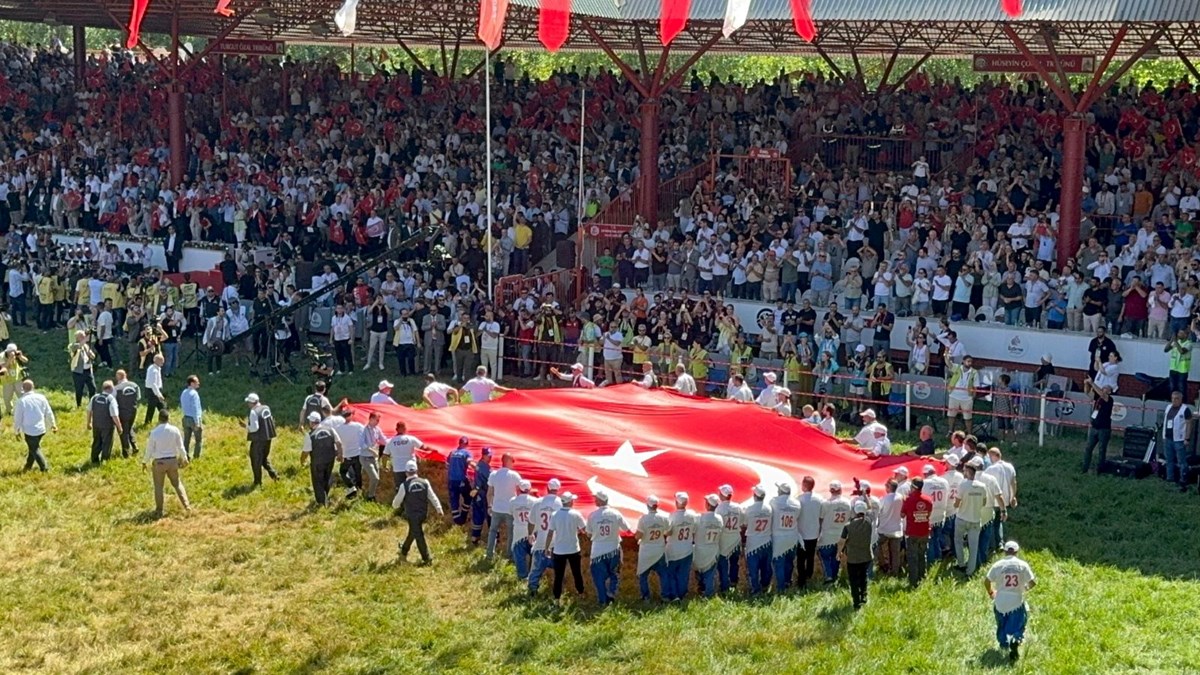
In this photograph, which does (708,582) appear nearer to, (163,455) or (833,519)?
(833,519)

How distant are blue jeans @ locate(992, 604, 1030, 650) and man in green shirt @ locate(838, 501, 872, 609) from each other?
1701 mm

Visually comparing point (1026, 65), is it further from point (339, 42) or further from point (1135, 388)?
point (339, 42)

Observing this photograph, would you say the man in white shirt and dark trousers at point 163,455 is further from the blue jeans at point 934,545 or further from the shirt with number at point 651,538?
the blue jeans at point 934,545

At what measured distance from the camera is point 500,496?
59.0 feet

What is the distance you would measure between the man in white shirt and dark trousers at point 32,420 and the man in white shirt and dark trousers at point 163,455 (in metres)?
2.56

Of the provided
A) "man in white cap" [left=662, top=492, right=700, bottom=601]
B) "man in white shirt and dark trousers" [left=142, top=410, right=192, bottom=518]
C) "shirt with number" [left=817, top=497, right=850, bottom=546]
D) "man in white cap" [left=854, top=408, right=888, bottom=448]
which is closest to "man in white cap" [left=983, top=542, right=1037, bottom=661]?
"shirt with number" [left=817, top=497, right=850, bottom=546]

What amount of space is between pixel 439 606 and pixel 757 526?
3447 mm

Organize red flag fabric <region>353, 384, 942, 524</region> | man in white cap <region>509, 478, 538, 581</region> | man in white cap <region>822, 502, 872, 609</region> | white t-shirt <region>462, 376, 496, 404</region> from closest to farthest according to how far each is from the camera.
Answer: man in white cap <region>822, 502, 872, 609</region>, man in white cap <region>509, 478, 538, 581</region>, red flag fabric <region>353, 384, 942, 524</region>, white t-shirt <region>462, 376, 496, 404</region>

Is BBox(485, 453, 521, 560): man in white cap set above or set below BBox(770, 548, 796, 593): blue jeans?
above

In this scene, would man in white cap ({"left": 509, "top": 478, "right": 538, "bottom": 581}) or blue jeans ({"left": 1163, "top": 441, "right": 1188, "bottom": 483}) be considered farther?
blue jeans ({"left": 1163, "top": 441, "right": 1188, "bottom": 483})

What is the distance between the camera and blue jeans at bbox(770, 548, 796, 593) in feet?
56.3

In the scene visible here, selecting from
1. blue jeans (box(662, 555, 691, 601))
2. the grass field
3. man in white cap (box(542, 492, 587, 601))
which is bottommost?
the grass field

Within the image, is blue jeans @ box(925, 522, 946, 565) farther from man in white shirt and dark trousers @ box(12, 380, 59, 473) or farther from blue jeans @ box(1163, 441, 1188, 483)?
man in white shirt and dark trousers @ box(12, 380, 59, 473)

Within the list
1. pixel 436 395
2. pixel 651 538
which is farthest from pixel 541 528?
pixel 436 395
